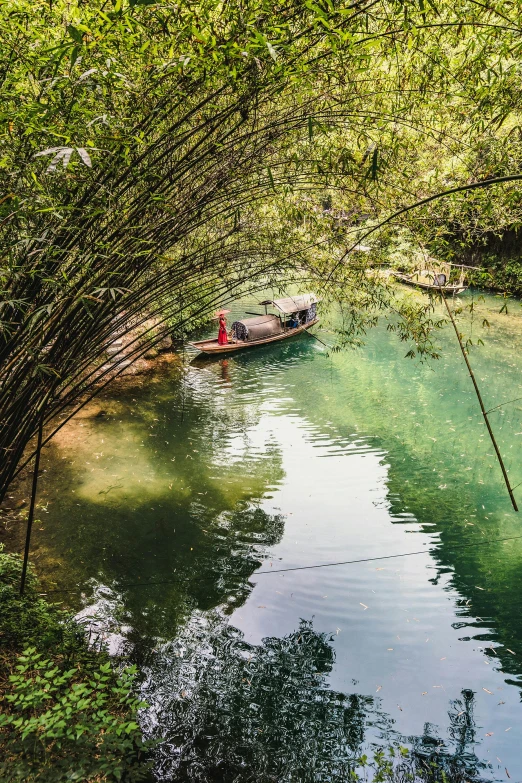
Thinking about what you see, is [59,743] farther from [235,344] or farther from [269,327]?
[269,327]

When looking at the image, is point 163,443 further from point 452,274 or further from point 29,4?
point 29,4

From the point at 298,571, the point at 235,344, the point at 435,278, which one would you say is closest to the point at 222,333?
the point at 235,344

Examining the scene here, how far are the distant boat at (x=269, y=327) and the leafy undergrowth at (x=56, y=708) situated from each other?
6785mm

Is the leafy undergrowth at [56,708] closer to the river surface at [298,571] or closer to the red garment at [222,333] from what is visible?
the river surface at [298,571]

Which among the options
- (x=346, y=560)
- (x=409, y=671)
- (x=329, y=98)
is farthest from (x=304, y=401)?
(x=329, y=98)

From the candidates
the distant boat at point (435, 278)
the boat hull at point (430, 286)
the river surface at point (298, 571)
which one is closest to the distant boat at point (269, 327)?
the river surface at point (298, 571)

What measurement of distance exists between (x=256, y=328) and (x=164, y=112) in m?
8.19

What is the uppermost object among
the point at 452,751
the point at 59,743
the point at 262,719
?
the point at 59,743

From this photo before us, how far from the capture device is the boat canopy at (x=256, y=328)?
10211mm

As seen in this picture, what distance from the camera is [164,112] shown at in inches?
84.4

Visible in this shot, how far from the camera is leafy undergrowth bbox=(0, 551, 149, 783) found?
2.11m

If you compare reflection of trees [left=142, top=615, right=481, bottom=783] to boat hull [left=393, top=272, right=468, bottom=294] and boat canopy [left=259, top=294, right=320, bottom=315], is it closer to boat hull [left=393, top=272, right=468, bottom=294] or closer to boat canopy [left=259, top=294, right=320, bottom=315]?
boat hull [left=393, top=272, right=468, bottom=294]

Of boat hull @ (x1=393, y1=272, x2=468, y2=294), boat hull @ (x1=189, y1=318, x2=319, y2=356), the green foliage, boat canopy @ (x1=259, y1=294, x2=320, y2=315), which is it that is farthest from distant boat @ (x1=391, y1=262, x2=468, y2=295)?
boat canopy @ (x1=259, y1=294, x2=320, y2=315)

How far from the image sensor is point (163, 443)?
643 cm
